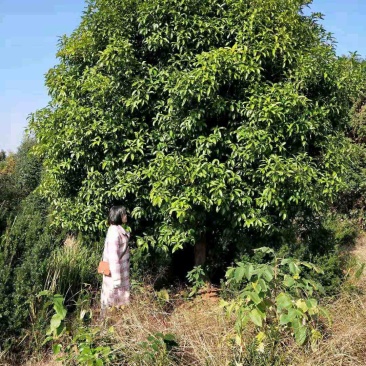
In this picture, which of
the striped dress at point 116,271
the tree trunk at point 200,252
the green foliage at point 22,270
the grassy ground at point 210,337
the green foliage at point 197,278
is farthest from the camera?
the tree trunk at point 200,252

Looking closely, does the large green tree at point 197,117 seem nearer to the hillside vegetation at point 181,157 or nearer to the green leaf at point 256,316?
Answer: the hillside vegetation at point 181,157

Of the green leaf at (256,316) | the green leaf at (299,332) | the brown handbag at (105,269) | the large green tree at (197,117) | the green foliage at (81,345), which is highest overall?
the large green tree at (197,117)

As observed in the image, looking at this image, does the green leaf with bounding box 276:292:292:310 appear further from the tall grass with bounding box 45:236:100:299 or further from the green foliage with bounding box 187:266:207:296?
the tall grass with bounding box 45:236:100:299

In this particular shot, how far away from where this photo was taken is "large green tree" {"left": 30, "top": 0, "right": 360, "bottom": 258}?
436 centimetres

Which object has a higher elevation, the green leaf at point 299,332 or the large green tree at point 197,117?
the large green tree at point 197,117

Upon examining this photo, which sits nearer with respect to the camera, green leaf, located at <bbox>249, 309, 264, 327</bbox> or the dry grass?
green leaf, located at <bbox>249, 309, 264, 327</bbox>

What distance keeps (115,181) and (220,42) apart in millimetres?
2017

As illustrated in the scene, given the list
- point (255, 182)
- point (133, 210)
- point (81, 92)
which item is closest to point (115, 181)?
point (133, 210)

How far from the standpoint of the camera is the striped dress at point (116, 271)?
4.30 meters

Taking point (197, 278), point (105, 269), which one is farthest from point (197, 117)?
point (197, 278)

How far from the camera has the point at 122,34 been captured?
4.86m

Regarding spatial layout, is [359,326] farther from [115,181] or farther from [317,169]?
[115,181]

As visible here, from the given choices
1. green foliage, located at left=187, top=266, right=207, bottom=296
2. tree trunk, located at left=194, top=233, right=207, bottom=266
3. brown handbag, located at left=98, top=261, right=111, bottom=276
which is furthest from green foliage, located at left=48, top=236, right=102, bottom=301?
tree trunk, located at left=194, top=233, right=207, bottom=266

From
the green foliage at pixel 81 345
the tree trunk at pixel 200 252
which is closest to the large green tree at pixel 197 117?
the tree trunk at pixel 200 252
